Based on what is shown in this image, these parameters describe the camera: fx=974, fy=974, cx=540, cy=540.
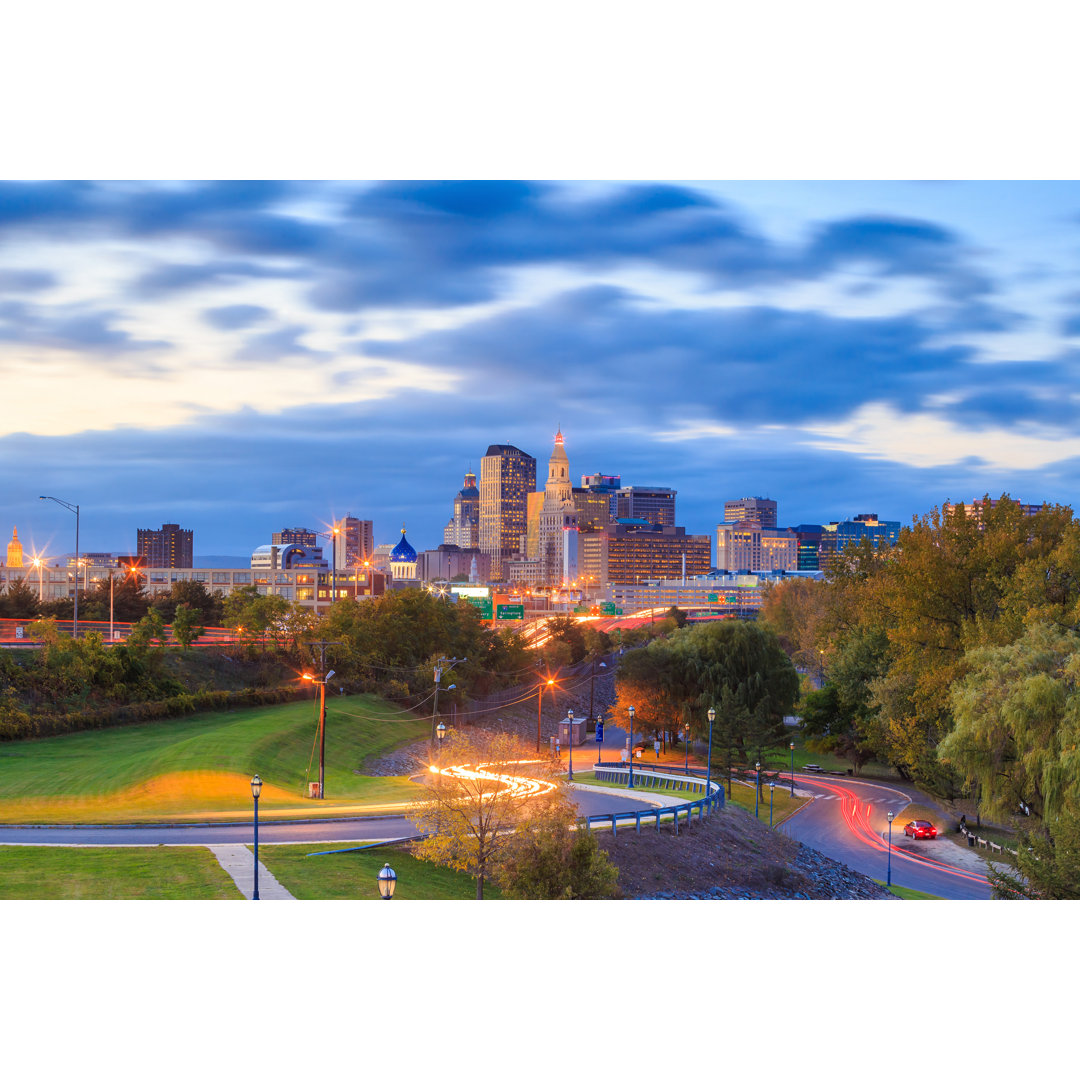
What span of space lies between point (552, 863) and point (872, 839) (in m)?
30.7

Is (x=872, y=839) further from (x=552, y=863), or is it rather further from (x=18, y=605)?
(x=18, y=605)

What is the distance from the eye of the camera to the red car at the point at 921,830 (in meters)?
49.0

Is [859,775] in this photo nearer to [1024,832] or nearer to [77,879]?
[1024,832]

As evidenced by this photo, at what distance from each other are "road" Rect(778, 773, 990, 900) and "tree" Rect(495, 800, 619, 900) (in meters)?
20.3

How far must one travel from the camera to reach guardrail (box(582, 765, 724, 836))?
110ft

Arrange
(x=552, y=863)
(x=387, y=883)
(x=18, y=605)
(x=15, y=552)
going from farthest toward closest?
1. (x=15, y=552)
2. (x=18, y=605)
3. (x=552, y=863)
4. (x=387, y=883)

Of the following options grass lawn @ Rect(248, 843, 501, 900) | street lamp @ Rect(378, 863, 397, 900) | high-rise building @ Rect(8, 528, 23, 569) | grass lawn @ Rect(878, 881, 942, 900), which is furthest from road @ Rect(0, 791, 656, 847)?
high-rise building @ Rect(8, 528, 23, 569)

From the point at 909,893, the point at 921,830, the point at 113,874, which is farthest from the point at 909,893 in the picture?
the point at 113,874

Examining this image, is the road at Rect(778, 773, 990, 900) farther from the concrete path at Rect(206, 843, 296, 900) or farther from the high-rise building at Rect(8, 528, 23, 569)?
the high-rise building at Rect(8, 528, 23, 569)

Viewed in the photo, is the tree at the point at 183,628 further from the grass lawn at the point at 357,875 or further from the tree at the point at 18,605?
the grass lawn at the point at 357,875

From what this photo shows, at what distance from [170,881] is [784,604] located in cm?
10285

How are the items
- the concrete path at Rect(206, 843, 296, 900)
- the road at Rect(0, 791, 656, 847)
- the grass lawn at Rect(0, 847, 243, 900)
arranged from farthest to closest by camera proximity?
the road at Rect(0, 791, 656, 847) < the concrete path at Rect(206, 843, 296, 900) < the grass lawn at Rect(0, 847, 243, 900)

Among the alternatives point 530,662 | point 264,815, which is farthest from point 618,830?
point 530,662

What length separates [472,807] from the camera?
24.6 m
